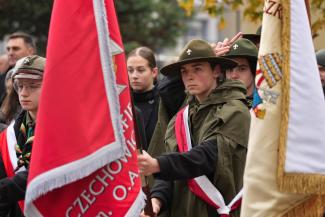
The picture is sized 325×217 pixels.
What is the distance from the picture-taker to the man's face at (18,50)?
971 centimetres

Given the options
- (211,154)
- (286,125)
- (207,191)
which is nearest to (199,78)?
(211,154)

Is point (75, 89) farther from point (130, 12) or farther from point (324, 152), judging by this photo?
point (130, 12)

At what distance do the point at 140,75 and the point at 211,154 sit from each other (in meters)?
2.59

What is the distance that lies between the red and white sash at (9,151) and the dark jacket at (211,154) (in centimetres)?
94

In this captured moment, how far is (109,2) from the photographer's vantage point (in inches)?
193

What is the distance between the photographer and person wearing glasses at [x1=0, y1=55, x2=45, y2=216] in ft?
17.9

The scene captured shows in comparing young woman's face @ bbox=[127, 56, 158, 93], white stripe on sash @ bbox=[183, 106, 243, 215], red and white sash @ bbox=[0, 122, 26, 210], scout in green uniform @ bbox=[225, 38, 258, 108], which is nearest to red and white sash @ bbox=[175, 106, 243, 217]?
Result: white stripe on sash @ bbox=[183, 106, 243, 215]

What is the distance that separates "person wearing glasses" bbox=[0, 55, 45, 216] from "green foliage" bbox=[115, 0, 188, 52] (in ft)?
45.6

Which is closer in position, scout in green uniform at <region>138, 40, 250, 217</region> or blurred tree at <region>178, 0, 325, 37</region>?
scout in green uniform at <region>138, 40, 250, 217</region>

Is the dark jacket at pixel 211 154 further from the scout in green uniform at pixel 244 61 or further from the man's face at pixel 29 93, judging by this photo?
the man's face at pixel 29 93

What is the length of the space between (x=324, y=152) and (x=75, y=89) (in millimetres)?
1416


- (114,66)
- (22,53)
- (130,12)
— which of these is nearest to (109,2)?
(114,66)

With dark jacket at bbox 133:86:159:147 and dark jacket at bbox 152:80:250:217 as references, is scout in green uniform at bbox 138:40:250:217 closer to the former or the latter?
dark jacket at bbox 152:80:250:217

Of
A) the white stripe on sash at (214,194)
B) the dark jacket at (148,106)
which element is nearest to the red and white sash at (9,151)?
the white stripe on sash at (214,194)
